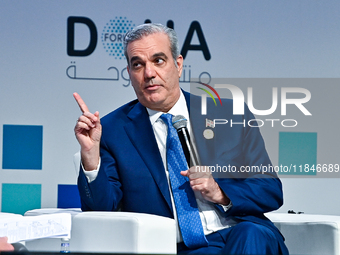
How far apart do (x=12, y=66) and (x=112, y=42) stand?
2.68 ft

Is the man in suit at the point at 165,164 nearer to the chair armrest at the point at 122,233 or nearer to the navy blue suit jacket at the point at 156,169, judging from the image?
the navy blue suit jacket at the point at 156,169

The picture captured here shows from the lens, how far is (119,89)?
3297 millimetres

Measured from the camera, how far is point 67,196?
10.6ft

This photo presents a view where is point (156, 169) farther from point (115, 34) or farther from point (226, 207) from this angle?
point (115, 34)

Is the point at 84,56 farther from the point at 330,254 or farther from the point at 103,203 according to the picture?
the point at 330,254

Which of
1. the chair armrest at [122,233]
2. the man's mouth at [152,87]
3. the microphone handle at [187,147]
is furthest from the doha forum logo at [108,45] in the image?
the chair armrest at [122,233]

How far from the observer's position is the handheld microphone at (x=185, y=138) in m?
1.81

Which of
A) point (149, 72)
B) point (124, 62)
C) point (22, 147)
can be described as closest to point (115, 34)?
point (124, 62)

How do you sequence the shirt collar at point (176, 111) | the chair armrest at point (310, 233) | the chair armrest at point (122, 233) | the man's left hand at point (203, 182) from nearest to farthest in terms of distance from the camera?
the chair armrest at point (122, 233)
the man's left hand at point (203, 182)
the chair armrest at point (310, 233)
the shirt collar at point (176, 111)

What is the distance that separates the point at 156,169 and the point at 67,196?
1.52 m

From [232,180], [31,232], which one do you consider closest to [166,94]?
[232,180]

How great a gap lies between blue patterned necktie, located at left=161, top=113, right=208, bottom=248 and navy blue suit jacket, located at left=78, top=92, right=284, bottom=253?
48 millimetres

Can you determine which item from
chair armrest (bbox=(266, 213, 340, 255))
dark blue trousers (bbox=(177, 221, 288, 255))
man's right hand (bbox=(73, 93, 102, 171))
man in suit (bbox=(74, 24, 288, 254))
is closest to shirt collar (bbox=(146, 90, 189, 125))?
man in suit (bbox=(74, 24, 288, 254))

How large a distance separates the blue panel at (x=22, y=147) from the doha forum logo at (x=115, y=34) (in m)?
0.84
